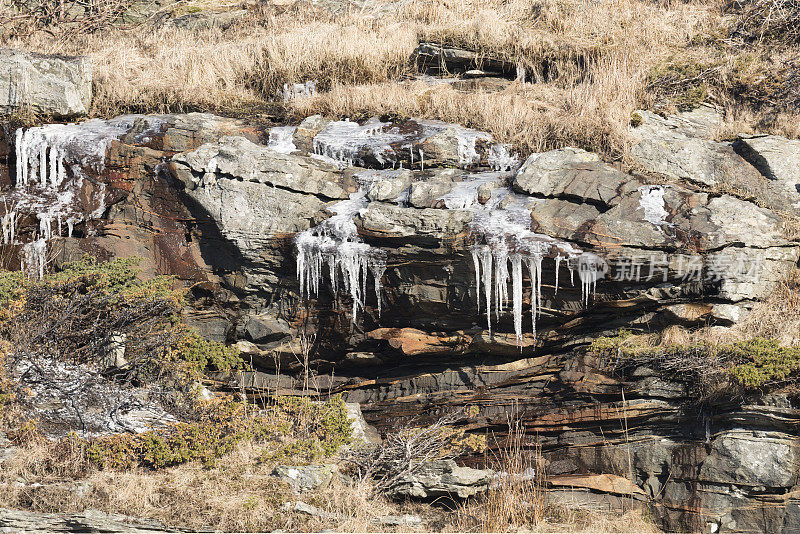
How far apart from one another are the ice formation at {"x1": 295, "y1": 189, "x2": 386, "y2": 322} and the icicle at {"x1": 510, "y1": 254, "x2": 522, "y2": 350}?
4.83 ft

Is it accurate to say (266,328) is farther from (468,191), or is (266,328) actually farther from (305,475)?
(468,191)

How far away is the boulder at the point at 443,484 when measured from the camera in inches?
231

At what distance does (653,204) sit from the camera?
7199 millimetres

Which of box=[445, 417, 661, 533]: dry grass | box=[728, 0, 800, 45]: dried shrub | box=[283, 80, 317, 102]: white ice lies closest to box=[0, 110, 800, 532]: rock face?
box=[445, 417, 661, 533]: dry grass

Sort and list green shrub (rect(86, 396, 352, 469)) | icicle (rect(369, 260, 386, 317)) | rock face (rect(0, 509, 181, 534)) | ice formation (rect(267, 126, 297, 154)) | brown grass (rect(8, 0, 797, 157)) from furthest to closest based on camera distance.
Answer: brown grass (rect(8, 0, 797, 157))
ice formation (rect(267, 126, 297, 154))
icicle (rect(369, 260, 386, 317))
green shrub (rect(86, 396, 352, 469))
rock face (rect(0, 509, 181, 534))

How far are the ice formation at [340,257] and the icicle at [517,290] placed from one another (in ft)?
4.83

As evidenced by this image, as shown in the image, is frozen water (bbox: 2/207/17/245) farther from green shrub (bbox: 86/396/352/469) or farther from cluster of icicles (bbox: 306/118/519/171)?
cluster of icicles (bbox: 306/118/519/171)

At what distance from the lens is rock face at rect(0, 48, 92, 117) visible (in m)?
9.04

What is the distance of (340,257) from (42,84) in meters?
5.21

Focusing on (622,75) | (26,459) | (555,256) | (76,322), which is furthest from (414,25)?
(26,459)

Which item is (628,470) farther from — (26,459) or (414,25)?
(414,25)

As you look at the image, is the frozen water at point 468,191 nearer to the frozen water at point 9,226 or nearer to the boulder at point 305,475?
the boulder at point 305,475

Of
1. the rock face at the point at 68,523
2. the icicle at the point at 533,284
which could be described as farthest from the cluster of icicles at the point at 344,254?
the rock face at the point at 68,523

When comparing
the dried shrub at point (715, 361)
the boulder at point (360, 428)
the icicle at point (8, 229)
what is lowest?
the boulder at point (360, 428)
